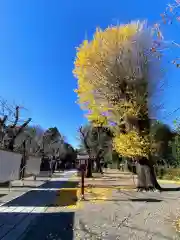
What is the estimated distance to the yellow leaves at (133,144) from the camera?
18.2m

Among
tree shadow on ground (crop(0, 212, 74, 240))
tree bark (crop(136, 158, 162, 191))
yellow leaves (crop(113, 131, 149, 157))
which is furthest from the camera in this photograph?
tree bark (crop(136, 158, 162, 191))

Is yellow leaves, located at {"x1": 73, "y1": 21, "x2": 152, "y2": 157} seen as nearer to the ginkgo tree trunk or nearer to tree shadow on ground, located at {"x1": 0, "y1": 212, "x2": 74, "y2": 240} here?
the ginkgo tree trunk

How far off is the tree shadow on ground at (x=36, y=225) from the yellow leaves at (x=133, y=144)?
8.31 m

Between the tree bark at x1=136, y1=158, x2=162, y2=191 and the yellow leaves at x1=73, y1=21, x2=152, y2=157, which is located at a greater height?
the yellow leaves at x1=73, y1=21, x2=152, y2=157

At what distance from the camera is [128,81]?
61.4 feet

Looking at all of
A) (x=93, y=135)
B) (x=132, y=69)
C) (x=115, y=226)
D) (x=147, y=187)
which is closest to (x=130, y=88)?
(x=132, y=69)

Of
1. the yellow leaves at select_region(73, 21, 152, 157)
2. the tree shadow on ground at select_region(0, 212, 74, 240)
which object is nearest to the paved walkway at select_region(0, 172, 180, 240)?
the tree shadow on ground at select_region(0, 212, 74, 240)

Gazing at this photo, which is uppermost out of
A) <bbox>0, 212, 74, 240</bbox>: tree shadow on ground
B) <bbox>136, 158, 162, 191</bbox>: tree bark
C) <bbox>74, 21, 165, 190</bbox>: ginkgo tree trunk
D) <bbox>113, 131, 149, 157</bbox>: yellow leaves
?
<bbox>74, 21, 165, 190</bbox>: ginkgo tree trunk

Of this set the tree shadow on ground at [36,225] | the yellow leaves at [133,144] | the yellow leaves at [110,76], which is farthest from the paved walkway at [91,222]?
the yellow leaves at [110,76]

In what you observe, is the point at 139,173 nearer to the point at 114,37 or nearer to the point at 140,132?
the point at 140,132

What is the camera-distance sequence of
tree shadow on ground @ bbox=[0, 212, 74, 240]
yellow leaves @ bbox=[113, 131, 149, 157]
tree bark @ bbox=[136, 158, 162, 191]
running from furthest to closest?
1. tree bark @ bbox=[136, 158, 162, 191]
2. yellow leaves @ bbox=[113, 131, 149, 157]
3. tree shadow on ground @ bbox=[0, 212, 74, 240]

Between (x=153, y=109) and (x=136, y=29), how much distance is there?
15.5 feet

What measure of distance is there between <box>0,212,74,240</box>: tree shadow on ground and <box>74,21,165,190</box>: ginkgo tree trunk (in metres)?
8.97

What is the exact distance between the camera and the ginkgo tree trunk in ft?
60.5
